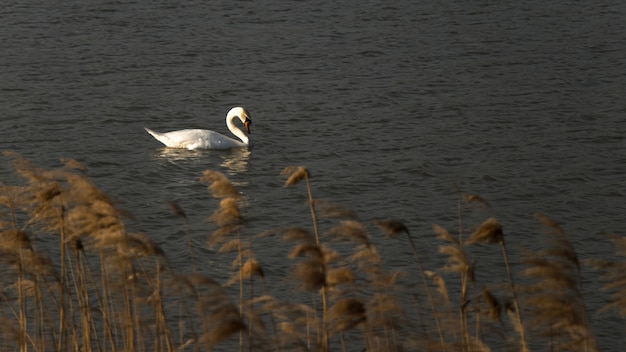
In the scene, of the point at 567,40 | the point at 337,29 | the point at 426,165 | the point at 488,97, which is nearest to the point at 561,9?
the point at 567,40

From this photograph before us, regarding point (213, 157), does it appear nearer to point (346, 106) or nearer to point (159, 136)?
point (159, 136)

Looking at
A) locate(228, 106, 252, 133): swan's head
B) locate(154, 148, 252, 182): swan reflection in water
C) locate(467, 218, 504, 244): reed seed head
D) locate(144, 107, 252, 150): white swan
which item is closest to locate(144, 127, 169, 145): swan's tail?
locate(144, 107, 252, 150): white swan

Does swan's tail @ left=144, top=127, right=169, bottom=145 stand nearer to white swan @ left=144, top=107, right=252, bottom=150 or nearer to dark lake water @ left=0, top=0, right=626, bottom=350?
white swan @ left=144, top=107, right=252, bottom=150

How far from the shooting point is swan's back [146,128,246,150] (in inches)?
641

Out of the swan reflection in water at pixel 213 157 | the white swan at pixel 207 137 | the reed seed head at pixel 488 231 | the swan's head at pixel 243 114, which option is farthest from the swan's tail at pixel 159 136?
the reed seed head at pixel 488 231

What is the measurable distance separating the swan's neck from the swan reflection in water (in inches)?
6.7

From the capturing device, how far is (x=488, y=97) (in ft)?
61.0

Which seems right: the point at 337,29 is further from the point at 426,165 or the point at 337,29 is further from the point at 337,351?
the point at 337,351

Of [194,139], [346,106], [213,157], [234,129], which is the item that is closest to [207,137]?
[194,139]

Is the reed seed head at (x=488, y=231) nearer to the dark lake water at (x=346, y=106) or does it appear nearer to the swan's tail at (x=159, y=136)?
the dark lake water at (x=346, y=106)

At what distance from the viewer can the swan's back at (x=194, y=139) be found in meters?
16.3

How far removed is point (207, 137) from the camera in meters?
16.6

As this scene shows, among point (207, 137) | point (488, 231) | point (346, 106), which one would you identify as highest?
point (488, 231)

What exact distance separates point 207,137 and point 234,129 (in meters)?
0.77
